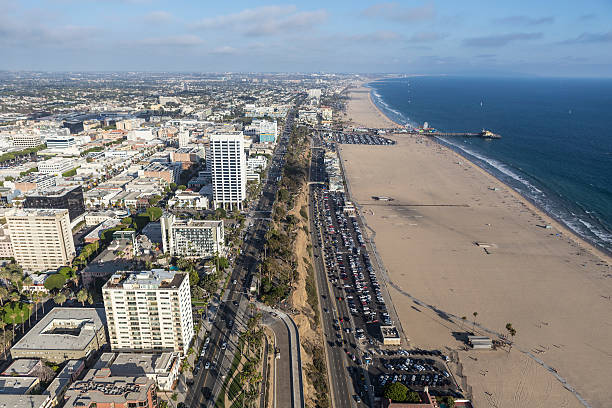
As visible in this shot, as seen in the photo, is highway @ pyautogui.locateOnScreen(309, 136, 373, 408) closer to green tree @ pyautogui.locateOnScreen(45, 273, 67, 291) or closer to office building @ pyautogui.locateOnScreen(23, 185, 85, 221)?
green tree @ pyautogui.locateOnScreen(45, 273, 67, 291)

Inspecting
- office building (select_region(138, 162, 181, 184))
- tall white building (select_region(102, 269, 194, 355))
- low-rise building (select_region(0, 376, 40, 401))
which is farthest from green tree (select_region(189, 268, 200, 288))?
office building (select_region(138, 162, 181, 184))

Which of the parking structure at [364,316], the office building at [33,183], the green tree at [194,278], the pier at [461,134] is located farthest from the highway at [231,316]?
the pier at [461,134]

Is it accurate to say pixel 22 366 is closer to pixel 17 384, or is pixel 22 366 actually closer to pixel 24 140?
pixel 17 384

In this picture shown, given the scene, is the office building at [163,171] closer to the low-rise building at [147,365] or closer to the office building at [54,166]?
the office building at [54,166]

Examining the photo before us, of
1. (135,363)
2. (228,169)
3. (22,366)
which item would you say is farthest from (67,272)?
(228,169)

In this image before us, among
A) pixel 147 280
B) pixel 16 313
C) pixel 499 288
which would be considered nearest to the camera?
pixel 147 280

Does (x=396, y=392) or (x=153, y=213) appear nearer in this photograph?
(x=396, y=392)
